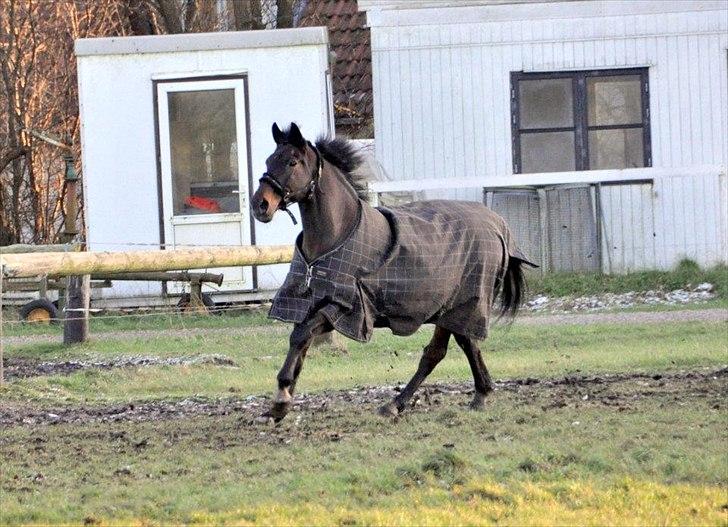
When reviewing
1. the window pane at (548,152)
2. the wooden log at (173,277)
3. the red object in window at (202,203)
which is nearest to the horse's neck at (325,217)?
the wooden log at (173,277)

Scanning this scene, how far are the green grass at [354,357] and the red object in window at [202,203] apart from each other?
8.08 feet

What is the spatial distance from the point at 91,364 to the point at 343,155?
4.92m

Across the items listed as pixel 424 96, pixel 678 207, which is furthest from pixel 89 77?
pixel 678 207

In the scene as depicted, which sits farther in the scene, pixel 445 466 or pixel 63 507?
pixel 445 466

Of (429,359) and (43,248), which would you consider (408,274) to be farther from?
(43,248)

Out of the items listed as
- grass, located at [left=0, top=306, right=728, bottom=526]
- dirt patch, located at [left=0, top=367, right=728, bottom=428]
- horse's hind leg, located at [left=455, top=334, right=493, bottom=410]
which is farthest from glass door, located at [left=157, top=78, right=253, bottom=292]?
horse's hind leg, located at [left=455, top=334, right=493, bottom=410]

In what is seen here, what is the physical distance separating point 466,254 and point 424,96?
33.8 ft

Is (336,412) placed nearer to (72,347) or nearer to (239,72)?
(72,347)

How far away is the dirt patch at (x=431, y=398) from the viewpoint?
8.80 metres

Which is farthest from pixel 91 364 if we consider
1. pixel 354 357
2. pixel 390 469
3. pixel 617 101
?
pixel 617 101

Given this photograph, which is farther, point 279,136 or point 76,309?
point 76,309

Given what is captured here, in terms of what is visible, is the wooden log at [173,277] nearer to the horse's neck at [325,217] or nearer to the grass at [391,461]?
the grass at [391,461]

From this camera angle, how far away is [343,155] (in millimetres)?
8469

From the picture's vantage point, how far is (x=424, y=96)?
61.4ft
